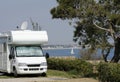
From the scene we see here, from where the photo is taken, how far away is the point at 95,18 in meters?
21.7

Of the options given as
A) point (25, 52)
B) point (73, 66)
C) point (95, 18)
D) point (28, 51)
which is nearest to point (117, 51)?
point (95, 18)

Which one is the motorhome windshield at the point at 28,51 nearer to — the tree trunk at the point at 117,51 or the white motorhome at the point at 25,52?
the white motorhome at the point at 25,52

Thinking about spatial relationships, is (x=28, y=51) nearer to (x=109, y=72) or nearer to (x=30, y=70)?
(x=30, y=70)

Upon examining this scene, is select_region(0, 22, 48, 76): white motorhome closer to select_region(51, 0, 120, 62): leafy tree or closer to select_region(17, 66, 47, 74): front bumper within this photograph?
select_region(17, 66, 47, 74): front bumper

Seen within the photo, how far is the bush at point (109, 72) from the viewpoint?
17.7 m

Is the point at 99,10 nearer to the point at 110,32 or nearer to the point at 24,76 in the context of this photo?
the point at 110,32

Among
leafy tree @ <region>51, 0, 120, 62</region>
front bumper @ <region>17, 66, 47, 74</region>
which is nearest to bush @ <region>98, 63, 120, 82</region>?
leafy tree @ <region>51, 0, 120, 62</region>

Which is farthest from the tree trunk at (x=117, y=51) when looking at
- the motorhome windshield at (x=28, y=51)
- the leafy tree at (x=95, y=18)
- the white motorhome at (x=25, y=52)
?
the motorhome windshield at (x=28, y=51)

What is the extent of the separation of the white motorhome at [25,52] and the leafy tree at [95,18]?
2620mm

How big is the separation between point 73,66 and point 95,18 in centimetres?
643

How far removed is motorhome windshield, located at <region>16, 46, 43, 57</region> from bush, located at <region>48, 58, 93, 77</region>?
2.86 m

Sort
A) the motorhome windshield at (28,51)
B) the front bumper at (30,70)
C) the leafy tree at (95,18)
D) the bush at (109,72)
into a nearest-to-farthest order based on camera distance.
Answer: the bush at (109,72), the leafy tree at (95,18), the front bumper at (30,70), the motorhome windshield at (28,51)

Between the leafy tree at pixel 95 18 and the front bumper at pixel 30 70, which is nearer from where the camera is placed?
the leafy tree at pixel 95 18

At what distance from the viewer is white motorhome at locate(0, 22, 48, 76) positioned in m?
24.3
